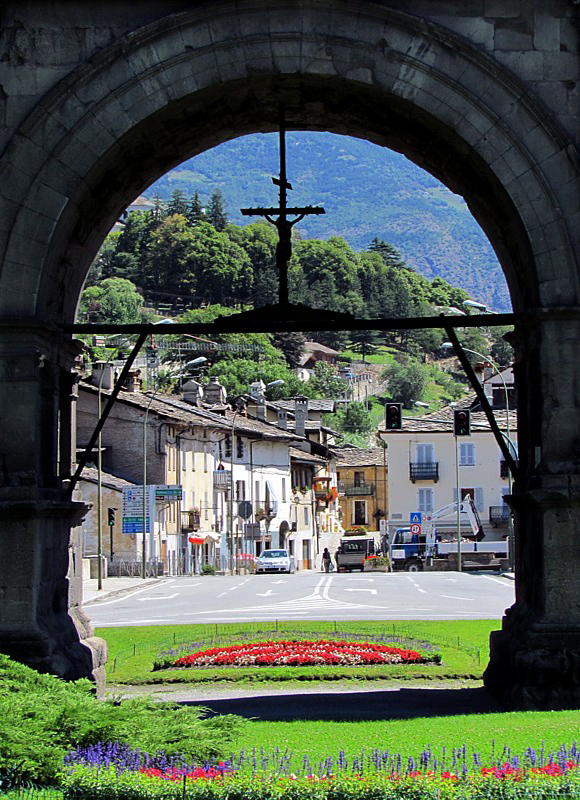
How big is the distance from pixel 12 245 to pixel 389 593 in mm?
27852

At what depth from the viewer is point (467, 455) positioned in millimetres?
85062

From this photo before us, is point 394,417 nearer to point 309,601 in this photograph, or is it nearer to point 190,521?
point 309,601

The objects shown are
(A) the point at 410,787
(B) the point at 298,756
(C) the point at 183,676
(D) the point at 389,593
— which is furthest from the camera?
(D) the point at 389,593

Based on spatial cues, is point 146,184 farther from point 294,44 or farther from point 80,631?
point 80,631

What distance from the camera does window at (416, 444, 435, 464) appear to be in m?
86.0

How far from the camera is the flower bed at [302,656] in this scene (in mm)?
19984

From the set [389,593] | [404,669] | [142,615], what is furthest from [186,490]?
[404,669]

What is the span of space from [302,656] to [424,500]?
67.0 metres

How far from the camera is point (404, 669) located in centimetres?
1902

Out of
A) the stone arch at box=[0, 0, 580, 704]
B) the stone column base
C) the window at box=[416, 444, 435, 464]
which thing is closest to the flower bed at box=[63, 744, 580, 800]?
the stone column base

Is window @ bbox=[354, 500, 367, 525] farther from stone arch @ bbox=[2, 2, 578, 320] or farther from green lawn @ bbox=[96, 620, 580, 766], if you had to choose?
stone arch @ bbox=[2, 2, 578, 320]

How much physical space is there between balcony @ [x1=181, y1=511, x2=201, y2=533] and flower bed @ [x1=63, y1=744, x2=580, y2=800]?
6565cm

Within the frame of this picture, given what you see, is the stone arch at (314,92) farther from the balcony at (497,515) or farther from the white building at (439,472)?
the balcony at (497,515)

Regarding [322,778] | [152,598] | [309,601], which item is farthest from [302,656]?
[152,598]
